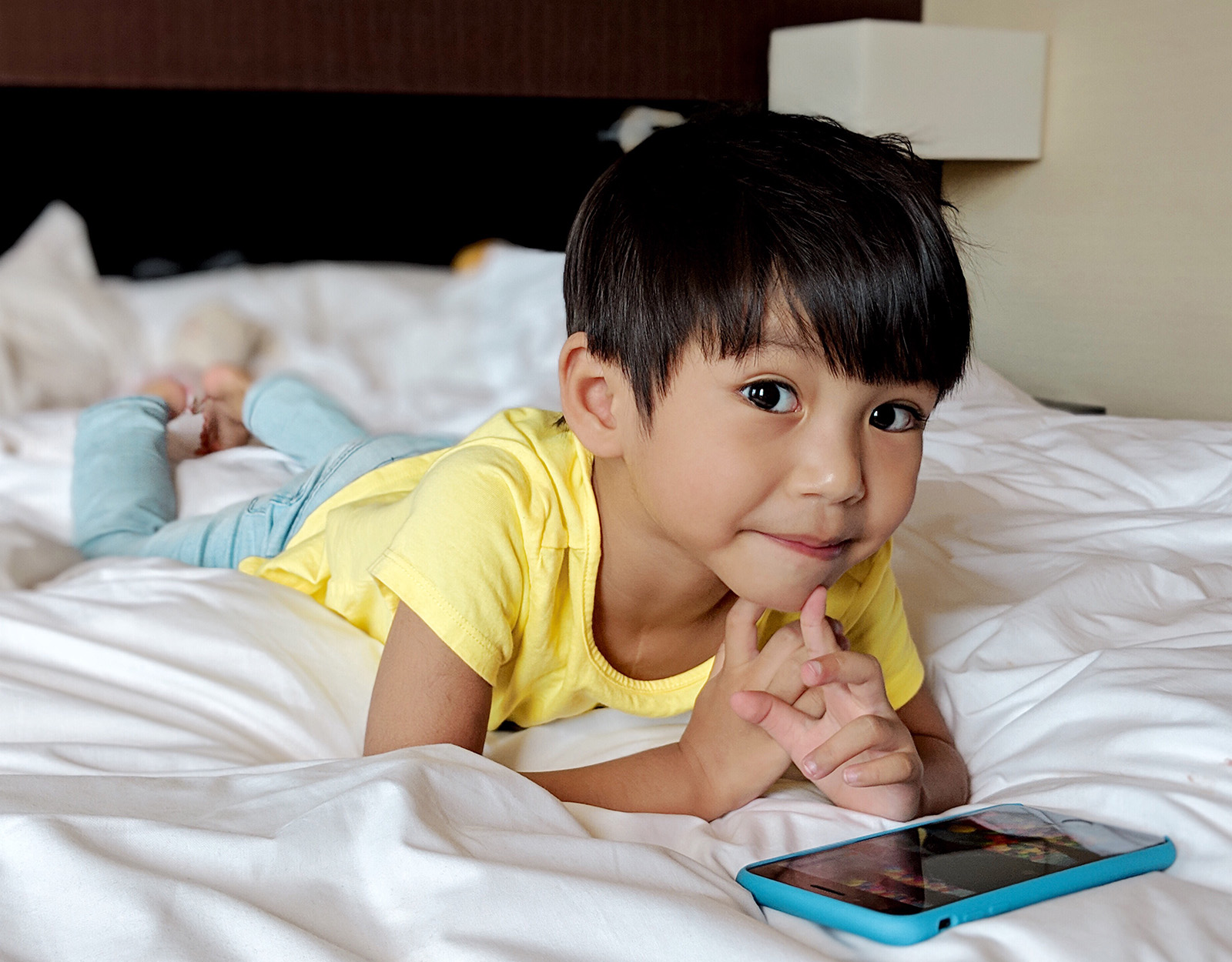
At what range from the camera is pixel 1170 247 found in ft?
6.04

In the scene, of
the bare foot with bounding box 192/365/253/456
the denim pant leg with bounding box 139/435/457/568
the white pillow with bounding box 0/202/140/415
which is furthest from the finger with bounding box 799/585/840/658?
the white pillow with bounding box 0/202/140/415

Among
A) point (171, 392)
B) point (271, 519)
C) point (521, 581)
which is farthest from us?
point (171, 392)

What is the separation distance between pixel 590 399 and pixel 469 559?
0.12 meters

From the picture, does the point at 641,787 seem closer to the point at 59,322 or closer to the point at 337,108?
the point at 59,322

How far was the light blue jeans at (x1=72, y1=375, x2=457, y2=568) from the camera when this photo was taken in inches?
42.7

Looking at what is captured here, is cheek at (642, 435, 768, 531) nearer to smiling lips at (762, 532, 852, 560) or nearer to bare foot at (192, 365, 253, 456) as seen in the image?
smiling lips at (762, 532, 852, 560)

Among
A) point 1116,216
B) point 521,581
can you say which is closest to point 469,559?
point 521,581

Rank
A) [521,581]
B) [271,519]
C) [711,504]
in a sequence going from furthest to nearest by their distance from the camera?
[271,519] → [521,581] → [711,504]

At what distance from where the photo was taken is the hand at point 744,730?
2.27ft

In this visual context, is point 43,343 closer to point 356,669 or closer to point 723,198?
point 356,669

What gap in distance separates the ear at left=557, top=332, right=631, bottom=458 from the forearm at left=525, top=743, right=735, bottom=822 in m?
0.19

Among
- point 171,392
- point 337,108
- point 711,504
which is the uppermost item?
point 337,108

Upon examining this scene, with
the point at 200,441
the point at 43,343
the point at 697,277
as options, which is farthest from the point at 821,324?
the point at 43,343

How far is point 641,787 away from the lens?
2.31ft
